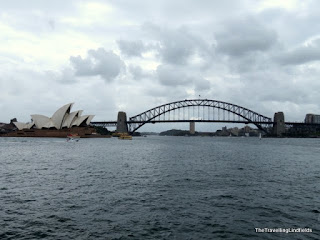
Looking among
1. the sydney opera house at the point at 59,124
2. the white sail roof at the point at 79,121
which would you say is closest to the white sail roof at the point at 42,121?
the sydney opera house at the point at 59,124

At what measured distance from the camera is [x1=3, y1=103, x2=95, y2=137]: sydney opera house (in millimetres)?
130875

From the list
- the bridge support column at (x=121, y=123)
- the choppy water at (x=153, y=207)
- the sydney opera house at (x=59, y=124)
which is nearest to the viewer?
the choppy water at (x=153, y=207)

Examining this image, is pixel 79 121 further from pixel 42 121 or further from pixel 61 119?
pixel 42 121

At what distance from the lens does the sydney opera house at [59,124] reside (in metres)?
131

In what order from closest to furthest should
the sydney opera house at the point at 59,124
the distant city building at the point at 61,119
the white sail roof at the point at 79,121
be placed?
the distant city building at the point at 61,119, the sydney opera house at the point at 59,124, the white sail roof at the point at 79,121

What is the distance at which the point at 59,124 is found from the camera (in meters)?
133

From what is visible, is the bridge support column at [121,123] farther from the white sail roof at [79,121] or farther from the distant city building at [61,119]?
the white sail roof at [79,121]

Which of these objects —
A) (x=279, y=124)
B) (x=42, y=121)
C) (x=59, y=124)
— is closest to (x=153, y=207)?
(x=59, y=124)

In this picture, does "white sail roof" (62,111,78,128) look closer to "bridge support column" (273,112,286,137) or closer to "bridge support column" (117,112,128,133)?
"bridge support column" (117,112,128,133)

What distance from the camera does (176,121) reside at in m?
158

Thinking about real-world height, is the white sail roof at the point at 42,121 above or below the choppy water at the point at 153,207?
above

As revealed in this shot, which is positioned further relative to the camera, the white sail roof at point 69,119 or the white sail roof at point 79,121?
the white sail roof at point 79,121

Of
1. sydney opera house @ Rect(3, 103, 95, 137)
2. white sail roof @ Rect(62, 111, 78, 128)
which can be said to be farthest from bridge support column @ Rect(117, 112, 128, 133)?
white sail roof @ Rect(62, 111, 78, 128)

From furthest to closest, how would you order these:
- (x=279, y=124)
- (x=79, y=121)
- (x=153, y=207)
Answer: (x=279, y=124), (x=79, y=121), (x=153, y=207)
